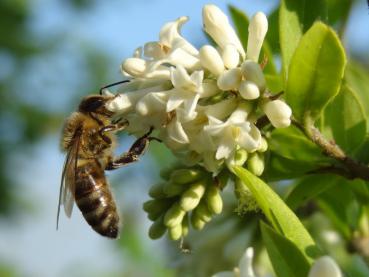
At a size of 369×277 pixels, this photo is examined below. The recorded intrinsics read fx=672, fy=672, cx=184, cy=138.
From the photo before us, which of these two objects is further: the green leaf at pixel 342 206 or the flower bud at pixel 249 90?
the green leaf at pixel 342 206

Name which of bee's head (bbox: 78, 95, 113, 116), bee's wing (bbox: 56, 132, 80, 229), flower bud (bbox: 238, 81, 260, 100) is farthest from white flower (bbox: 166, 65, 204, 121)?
bee's wing (bbox: 56, 132, 80, 229)

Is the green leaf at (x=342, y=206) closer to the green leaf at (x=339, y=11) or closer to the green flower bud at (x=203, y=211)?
the green flower bud at (x=203, y=211)

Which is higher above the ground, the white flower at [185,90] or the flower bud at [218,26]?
the flower bud at [218,26]

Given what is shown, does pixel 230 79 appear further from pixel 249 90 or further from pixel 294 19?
pixel 294 19

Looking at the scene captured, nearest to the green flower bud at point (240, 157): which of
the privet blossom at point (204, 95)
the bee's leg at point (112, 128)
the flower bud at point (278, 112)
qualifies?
the privet blossom at point (204, 95)

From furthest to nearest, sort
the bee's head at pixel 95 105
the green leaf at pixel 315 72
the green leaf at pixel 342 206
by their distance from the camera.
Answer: the bee's head at pixel 95 105, the green leaf at pixel 342 206, the green leaf at pixel 315 72

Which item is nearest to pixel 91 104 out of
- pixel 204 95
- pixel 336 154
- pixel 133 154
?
pixel 133 154

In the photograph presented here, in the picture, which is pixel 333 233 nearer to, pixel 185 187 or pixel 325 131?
pixel 325 131

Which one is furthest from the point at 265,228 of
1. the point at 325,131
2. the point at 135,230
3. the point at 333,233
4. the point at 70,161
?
the point at 135,230
